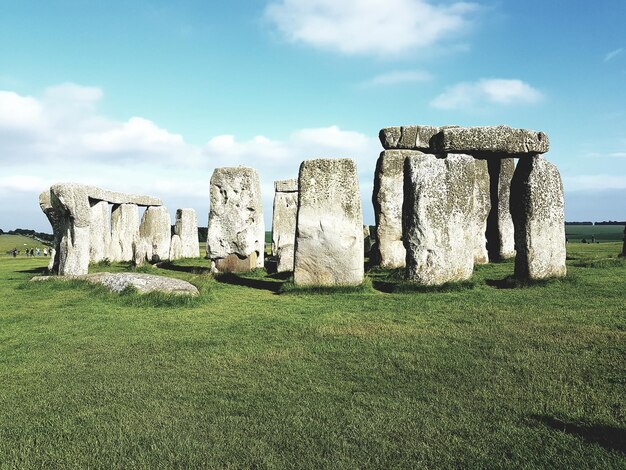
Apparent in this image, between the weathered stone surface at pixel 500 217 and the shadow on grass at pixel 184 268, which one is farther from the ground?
the weathered stone surface at pixel 500 217

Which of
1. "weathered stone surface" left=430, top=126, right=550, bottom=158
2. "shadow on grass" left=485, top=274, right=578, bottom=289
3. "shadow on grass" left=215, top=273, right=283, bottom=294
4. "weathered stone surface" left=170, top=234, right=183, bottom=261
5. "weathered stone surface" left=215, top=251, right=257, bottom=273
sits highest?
"weathered stone surface" left=430, top=126, right=550, bottom=158

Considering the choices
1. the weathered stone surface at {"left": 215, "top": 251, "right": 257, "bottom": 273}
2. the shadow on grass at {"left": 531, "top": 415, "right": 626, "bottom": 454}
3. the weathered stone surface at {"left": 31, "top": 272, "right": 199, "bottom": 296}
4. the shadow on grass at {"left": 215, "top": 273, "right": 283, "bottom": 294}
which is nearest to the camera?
the shadow on grass at {"left": 531, "top": 415, "right": 626, "bottom": 454}

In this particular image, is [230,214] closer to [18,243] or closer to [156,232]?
[156,232]

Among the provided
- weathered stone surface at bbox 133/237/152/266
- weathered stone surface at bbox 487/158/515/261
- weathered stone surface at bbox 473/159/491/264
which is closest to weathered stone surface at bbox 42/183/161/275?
weathered stone surface at bbox 133/237/152/266

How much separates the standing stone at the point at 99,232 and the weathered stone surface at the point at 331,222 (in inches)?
442

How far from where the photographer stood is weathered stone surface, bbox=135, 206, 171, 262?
21047 mm

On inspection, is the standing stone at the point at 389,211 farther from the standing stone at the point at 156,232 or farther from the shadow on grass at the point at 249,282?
the standing stone at the point at 156,232

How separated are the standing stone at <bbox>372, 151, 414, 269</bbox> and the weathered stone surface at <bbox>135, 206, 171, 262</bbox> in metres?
9.48

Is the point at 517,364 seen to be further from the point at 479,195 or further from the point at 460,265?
the point at 479,195

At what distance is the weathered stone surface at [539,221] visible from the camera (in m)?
10.8

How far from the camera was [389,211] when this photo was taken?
1541 centimetres

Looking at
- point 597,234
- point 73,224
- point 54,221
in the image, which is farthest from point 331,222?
point 597,234

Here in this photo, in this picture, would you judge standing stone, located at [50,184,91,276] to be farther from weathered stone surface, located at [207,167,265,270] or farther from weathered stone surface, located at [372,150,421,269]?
weathered stone surface, located at [372,150,421,269]

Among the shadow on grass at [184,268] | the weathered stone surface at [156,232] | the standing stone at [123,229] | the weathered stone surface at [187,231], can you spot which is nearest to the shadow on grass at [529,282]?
the shadow on grass at [184,268]
